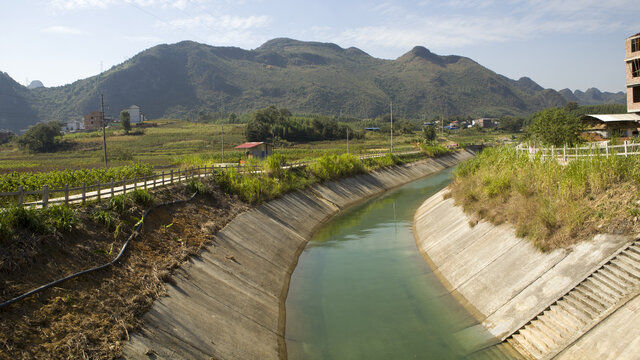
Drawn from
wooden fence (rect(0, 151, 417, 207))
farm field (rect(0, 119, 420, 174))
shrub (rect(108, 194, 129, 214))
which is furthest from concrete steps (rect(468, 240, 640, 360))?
farm field (rect(0, 119, 420, 174))

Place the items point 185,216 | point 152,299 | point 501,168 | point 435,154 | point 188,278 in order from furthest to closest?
point 435,154, point 501,168, point 185,216, point 188,278, point 152,299

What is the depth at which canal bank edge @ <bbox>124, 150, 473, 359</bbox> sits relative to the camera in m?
14.8

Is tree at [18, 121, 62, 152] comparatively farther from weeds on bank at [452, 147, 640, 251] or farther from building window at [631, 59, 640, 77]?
building window at [631, 59, 640, 77]

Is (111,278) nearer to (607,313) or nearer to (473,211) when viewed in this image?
(607,313)

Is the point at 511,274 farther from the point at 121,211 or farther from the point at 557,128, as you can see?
the point at 557,128

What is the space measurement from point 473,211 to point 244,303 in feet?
52.3

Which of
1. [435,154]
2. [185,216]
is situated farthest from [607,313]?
[435,154]

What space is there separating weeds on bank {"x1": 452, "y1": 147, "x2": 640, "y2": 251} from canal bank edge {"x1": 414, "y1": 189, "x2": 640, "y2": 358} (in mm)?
599

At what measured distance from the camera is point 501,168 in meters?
31.0

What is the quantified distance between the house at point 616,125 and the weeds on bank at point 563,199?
75.3 feet

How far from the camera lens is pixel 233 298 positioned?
770 inches

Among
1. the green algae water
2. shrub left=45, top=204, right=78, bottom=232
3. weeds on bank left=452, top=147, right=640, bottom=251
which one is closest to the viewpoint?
shrub left=45, top=204, right=78, bottom=232

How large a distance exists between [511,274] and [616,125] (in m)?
34.6

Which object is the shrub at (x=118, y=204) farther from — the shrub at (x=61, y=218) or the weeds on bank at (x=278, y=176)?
the weeds on bank at (x=278, y=176)
